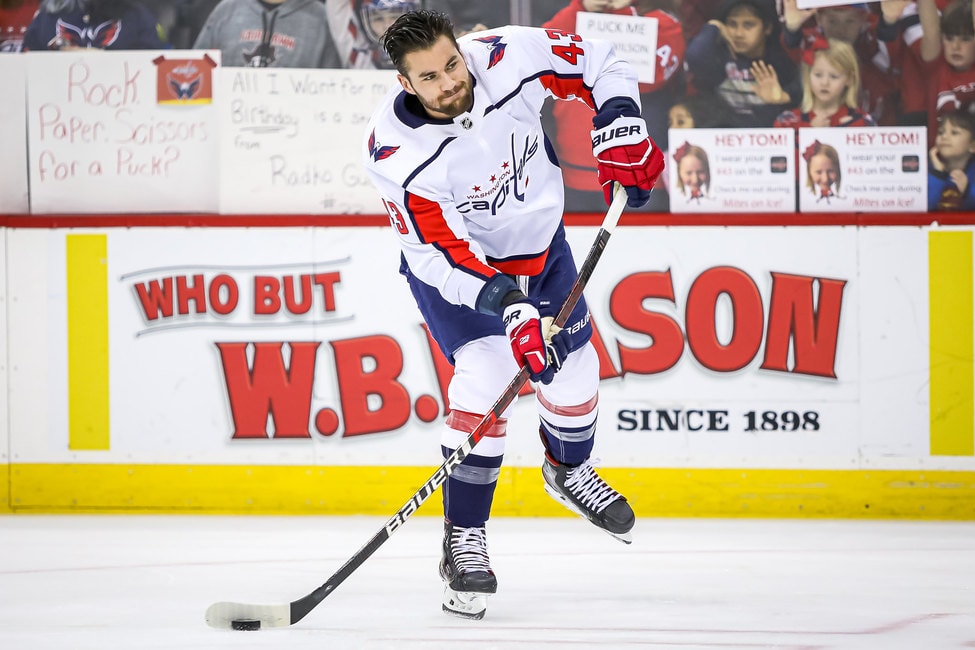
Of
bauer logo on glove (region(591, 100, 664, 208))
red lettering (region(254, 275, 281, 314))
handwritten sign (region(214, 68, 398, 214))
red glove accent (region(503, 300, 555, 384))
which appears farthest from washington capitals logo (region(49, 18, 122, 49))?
red glove accent (region(503, 300, 555, 384))

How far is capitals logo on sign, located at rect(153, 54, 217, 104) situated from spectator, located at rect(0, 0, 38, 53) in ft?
1.78

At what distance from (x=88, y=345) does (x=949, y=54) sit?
3.33 meters

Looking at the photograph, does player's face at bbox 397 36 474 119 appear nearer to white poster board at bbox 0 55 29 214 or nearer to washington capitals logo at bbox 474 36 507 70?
washington capitals logo at bbox 474 36 507 70

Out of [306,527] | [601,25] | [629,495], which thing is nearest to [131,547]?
[306,527]

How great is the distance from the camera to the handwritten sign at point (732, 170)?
450 cm

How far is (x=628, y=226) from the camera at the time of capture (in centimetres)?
436

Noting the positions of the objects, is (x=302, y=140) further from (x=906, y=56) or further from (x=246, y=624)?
(x=246, y=624)

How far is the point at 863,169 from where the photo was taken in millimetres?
4469

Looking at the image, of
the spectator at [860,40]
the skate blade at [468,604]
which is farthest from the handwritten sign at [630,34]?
the skate blade at [468,604]

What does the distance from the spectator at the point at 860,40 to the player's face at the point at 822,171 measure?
0.23m

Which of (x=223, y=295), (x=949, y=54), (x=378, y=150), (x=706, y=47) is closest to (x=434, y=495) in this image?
(x=223, y=295)

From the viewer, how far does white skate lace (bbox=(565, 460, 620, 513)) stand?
278cm

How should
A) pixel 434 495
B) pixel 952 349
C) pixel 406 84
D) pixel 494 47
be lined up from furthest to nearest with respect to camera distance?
pixel 434 495 → pixel 952 349 → pixel 494 47 → pixel 406 84

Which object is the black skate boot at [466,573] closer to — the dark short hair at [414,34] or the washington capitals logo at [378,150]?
the washington capitals logo at [378,150]
